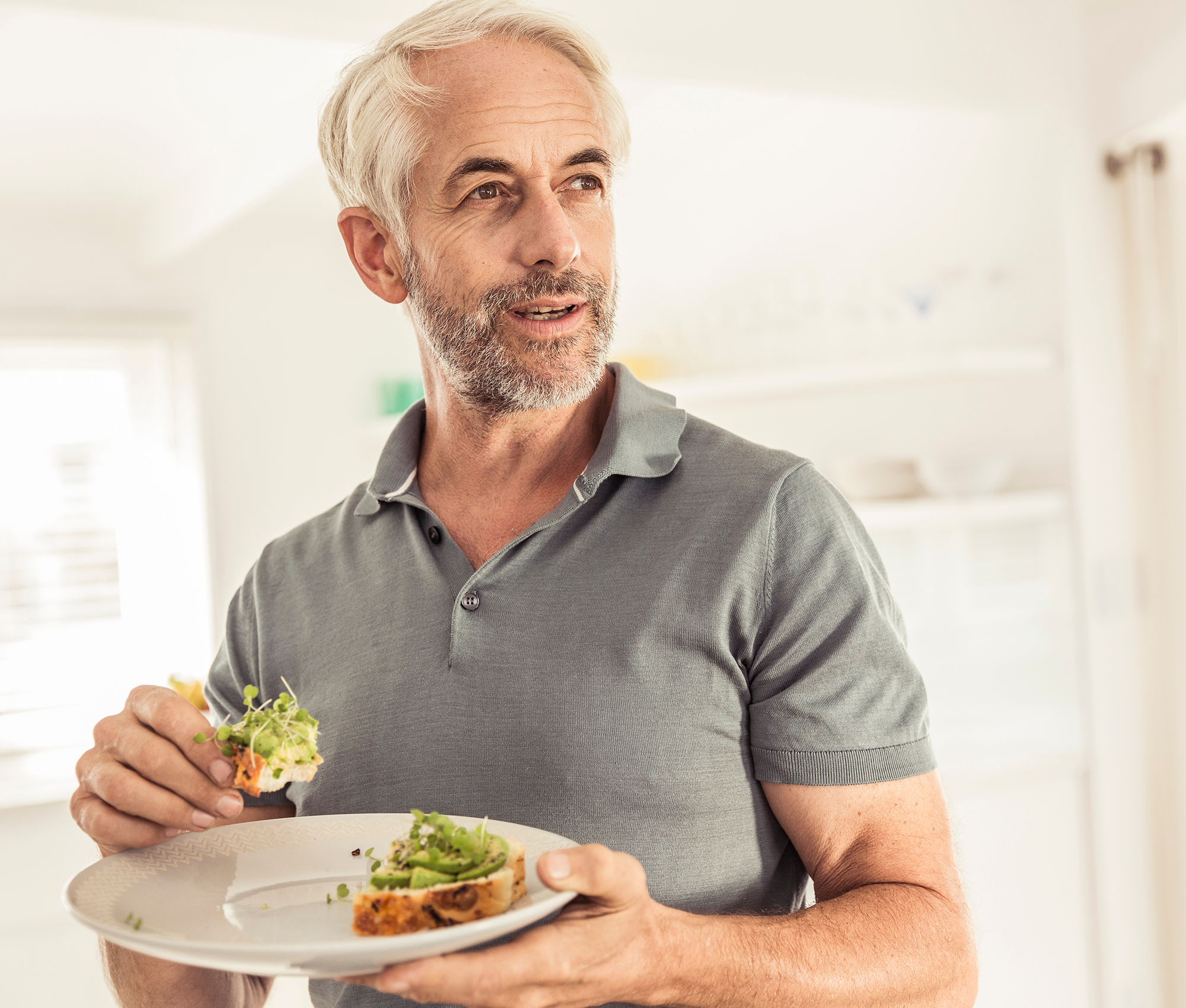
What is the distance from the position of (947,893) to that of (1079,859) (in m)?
1.90

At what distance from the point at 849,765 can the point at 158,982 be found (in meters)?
0.72

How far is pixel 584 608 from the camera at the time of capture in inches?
42.3

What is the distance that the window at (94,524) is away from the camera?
179 inches

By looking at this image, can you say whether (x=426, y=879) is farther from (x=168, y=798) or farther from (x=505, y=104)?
(x=505, y=104)

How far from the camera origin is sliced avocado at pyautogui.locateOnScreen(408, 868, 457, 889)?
83 cm

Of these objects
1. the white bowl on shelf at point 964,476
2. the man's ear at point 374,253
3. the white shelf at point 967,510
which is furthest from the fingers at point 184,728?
the white bowl on shelf at point 964,476

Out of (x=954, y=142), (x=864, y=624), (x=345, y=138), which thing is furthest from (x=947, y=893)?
(x=954, y=142)

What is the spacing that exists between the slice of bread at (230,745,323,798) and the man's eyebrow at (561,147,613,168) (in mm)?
662

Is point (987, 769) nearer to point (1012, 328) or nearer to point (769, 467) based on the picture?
point (1012, 328)

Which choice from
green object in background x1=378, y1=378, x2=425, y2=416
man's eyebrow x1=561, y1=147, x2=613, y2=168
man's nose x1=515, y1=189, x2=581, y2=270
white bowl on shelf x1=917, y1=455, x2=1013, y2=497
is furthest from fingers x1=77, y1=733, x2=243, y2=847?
green object in background x1=378, y1=378, x2=425, y2=416

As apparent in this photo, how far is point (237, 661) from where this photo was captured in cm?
129

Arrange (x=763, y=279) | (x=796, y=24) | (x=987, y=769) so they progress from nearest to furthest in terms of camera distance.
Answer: (x=796, y=24)
(x=987, y=769)
(x=763, y=279)

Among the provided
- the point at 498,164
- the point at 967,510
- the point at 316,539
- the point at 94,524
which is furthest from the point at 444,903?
the point at 94,524

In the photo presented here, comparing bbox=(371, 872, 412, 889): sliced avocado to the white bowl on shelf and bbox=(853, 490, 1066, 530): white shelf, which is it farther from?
the white bowl on shelf
